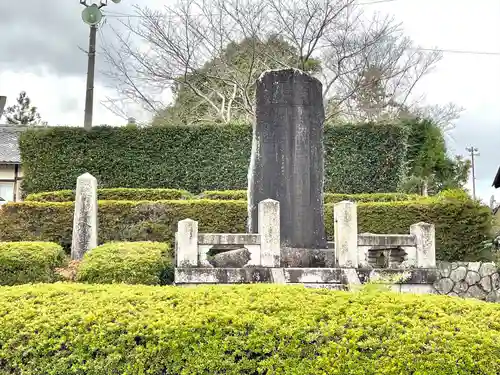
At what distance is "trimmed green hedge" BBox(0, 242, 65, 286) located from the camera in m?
8.77

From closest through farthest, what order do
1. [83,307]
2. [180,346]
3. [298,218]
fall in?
[180,346]
[83,307]
[298,218]

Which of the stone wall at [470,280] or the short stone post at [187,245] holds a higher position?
the short stone post at [187,245]

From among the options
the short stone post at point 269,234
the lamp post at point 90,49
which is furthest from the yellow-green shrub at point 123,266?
the lamp post at point 90,49

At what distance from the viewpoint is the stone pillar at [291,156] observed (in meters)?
8.90

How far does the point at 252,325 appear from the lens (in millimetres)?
3832

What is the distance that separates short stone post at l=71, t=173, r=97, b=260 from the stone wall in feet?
23.2

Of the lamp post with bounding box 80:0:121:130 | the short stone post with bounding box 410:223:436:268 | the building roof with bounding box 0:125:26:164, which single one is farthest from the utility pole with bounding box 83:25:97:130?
the short stone post with bounding box 410:223:436:268

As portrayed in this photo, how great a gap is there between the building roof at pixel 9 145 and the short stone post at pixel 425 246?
20006mm

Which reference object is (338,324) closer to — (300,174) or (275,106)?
(300,174)

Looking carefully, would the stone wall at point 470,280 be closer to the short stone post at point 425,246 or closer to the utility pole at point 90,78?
the short stone post at point 425,246

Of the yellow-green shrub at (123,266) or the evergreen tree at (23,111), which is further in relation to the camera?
the evergreen tree at (23,111)

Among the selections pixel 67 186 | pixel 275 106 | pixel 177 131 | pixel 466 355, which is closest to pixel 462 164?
pixel 177 131

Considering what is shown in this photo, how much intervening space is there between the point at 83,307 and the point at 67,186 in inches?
619

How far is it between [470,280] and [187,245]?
18.8 ft
